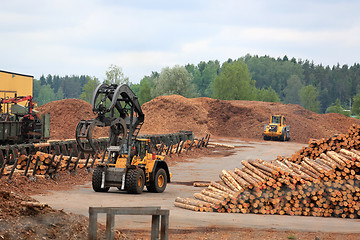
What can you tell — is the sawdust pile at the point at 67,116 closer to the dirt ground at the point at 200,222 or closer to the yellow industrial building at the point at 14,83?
the yellow industrial building at the point at 14,83

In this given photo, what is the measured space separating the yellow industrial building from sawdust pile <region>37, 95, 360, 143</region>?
3.53m

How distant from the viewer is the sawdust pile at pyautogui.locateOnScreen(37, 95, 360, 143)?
200 ft

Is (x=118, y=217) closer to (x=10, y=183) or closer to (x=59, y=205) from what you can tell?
(x=59, y=205)

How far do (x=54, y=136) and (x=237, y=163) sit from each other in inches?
913

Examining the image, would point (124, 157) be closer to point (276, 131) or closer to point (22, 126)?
point (22, 126)

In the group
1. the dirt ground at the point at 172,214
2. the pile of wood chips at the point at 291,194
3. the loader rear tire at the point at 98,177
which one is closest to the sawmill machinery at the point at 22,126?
the dirt ground at the point at 172,214

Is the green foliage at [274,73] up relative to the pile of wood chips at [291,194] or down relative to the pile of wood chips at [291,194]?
up

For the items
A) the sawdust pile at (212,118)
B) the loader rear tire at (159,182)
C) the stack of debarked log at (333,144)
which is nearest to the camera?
the loader rear tire at (159,182)

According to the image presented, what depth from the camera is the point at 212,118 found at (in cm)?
7031

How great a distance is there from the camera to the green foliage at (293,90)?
159 m

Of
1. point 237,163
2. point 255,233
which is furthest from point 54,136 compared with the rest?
point 255,233

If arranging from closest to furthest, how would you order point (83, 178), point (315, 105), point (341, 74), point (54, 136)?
point (83, 178) < point (54, 136) < point (315, 105) < point (341, 74)

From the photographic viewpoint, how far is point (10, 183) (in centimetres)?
1816

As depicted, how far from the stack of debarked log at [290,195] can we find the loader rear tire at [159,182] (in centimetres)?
266
